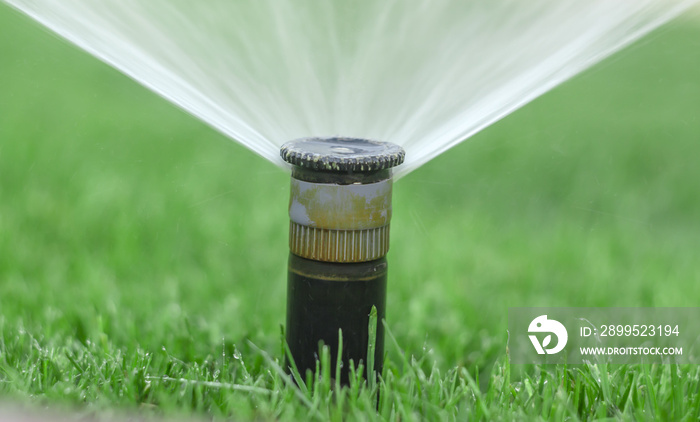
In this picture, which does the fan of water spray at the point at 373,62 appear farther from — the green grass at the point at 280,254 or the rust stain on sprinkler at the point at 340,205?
the green grass at the point at 280,254

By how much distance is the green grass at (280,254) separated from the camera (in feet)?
5.92

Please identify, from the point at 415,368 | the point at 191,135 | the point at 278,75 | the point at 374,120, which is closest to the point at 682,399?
the point at 415,368

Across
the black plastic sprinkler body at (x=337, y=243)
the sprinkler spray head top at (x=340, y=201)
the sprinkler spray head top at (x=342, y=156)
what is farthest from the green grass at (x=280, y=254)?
the sprinkler spray head top at (x=342, y=156)

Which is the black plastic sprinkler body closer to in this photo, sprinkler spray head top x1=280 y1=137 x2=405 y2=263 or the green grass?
sprinkler spray head top x1=280 y1=137 x2=405 y2=263

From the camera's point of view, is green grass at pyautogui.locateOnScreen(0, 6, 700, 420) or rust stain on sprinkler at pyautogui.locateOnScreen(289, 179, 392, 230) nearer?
rust stain on sprinkler at pyautogui.locateOnScreen(289, 179, 392, 230)

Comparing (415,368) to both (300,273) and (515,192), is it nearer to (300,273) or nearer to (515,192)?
(300,273)

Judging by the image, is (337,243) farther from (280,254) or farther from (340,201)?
(280,254)

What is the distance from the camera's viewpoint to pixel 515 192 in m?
3.66

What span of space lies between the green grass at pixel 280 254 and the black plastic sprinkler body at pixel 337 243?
112 millimetres

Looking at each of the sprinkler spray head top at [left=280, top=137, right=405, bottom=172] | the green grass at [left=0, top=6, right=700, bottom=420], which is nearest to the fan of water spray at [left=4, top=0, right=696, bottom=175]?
the sprinkler spray head top at [left=280, top=137, right=405, bottom=172]

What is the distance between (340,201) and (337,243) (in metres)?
0.09

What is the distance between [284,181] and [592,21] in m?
1.81

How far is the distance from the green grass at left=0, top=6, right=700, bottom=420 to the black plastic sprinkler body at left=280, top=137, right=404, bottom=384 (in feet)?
0.37

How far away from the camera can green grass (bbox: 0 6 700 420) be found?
5.92 ft
